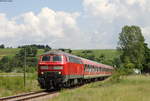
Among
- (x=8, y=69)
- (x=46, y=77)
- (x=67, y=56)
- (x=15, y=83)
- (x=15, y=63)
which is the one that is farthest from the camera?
(x=8, y=69)

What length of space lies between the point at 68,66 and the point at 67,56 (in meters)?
1.01

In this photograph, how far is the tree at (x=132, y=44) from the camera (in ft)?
339

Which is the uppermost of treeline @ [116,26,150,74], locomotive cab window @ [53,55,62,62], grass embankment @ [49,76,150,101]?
treeline @ [116,26,150,74]

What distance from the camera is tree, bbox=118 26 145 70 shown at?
339ft

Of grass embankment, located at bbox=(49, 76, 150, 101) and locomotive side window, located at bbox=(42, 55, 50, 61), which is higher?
locomotive side window, located at bbox=(42, 55, 50, 61)

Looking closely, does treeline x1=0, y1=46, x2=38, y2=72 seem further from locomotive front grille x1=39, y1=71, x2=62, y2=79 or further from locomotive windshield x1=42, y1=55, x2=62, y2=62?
locomotive front grille x1=39, y1=71, x2=62, y2=79

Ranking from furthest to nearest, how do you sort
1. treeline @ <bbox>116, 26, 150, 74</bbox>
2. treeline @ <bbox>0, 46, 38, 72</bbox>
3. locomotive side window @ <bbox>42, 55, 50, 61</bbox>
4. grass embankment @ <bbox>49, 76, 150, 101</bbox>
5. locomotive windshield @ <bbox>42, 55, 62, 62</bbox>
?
1. treeline @ <bbox>116, 26, 150, 74</bbox>
2. treeline @ <bbox>0, 46, 38, 72</bbox>
3. locomotive side window @ <bbox>42, 55, 50, 61</bbox>
4. locomotive windshield @ <bbox>42, 55, 62, 62</bbox>
5. grass embankment @ <bbox>49, 76, 150, 101</bbox>

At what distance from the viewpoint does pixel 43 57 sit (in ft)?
99.0

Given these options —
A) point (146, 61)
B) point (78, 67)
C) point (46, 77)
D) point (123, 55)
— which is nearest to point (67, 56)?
point (46, 77)

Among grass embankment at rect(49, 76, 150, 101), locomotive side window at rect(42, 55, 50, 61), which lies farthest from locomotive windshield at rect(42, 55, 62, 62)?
grass embankment at rect(49, 76, 150, 101)

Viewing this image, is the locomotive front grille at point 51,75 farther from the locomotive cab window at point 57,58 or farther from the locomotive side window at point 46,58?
the locomotive side window at point 46,58

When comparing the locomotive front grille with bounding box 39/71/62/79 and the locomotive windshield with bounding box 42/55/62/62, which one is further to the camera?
the locomotive windshield with bounding box 42/55/62/62

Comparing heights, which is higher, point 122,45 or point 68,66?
point 122,45

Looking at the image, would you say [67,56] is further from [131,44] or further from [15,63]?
[131,44]
